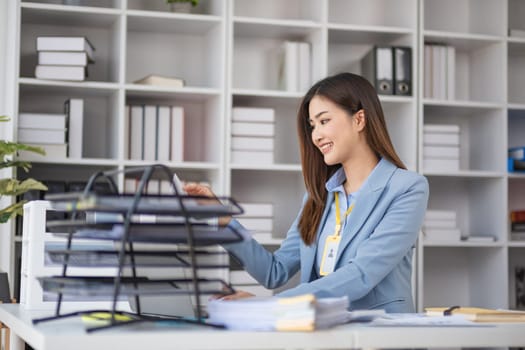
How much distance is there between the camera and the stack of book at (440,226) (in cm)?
441

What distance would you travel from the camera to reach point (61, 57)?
12.8ft

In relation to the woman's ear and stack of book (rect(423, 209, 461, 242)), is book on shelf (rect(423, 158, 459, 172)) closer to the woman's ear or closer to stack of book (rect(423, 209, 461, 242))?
stack of book (rect(423, 209, 461, 242))

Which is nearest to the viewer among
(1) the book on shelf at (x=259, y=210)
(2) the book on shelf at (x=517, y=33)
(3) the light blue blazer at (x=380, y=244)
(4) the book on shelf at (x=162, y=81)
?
(3) the light blue blazer at (x=380, y=244)

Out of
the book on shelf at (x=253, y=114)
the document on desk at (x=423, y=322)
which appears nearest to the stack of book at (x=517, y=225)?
the book on shelf at (x=253, y=114)

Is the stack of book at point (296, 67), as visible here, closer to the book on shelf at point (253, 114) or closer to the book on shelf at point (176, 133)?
the book on shelf at point (253, 114)

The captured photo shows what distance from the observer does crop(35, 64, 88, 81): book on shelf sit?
3883 mm

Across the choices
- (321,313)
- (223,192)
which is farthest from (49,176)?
(321,313)

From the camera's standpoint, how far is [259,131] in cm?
417

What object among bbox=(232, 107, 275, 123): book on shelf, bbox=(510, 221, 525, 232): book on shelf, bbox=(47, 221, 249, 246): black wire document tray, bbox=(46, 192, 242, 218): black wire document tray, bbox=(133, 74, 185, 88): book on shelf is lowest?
bbox=(510, 221, 525, 232): book on shelf

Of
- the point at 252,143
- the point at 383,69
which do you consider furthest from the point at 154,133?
the point at 383,69

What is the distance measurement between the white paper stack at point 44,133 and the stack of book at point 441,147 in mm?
1805

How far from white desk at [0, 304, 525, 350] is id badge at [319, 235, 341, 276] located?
35.1 inches

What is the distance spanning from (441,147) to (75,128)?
6.05 ft

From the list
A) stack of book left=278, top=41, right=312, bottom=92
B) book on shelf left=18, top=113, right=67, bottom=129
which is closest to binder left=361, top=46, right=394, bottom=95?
stack of book left=278, top=41, right=312, bottom=92
